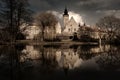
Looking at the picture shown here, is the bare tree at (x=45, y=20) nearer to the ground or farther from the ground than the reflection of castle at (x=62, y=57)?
farther from the ground

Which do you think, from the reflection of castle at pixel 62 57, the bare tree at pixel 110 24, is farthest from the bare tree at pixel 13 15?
the bare tree at pixel 110 24

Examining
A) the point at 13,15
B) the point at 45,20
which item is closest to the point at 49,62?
the point at 13,15

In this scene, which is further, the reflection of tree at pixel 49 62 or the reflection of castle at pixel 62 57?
the reflection of castle at pixel 62 57

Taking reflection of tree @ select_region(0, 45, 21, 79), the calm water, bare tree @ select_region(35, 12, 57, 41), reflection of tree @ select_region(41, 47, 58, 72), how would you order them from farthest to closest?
1. bare tree @ select_region(35, 12, 57, 41)
2. reflection of tree @ select_region(41, 47, 58, 72)
3. reflection of tree @ select_region(0, 45, 21, 79)
4. the calm water

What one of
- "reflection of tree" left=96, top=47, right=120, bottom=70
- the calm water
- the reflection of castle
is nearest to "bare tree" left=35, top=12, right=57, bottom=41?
the reflection of castle

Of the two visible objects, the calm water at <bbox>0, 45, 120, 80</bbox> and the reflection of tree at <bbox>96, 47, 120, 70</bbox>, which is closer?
the calm water at <bbox>0, 45, 120, 80</bbox>

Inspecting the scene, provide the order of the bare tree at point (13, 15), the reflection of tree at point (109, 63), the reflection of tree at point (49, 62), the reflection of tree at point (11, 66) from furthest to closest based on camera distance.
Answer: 1. the bare tree at point (13, 15)
2. the reflection of tree at point (109, 63)
3. the reflection of tree at point (49, 62)
4. the reflection of tree at point (11, 66)

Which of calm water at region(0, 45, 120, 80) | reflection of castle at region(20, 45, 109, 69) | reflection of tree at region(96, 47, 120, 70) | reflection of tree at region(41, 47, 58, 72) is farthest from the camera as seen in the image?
reflection of castle at region(20, 45, 109, 69)

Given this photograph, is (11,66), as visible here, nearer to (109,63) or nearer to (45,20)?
(109,63)

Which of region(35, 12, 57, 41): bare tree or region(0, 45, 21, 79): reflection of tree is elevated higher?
region(35, 12, 57, 41): bare tree

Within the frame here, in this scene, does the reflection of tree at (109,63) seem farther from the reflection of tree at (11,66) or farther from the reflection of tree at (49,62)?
the reflection of tree at (11,66)

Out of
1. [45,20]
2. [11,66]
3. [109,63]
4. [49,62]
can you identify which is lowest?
[109,63]

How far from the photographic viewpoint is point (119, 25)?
87375mm

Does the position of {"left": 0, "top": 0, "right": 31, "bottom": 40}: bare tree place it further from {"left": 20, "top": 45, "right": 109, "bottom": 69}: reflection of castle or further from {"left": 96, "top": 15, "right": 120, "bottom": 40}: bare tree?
{"left": 96, "top": 15, "right": 120, "bottom": 40}: bare tree
